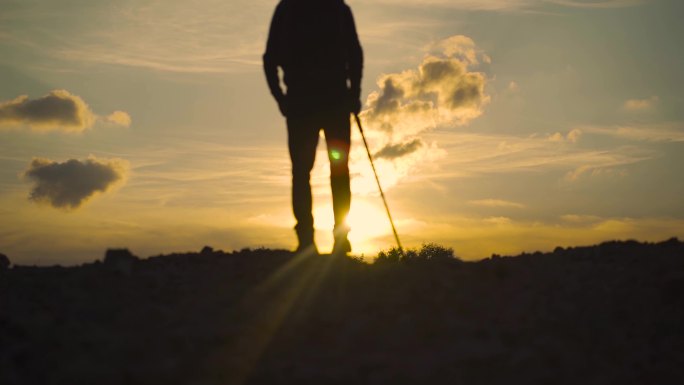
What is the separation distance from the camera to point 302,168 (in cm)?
989

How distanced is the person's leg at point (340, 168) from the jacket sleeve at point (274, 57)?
879mm

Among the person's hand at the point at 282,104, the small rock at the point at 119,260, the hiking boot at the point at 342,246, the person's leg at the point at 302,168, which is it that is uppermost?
the person's hand at the point at 282,104

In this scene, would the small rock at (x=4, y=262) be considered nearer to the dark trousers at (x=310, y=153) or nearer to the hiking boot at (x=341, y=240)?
the dark trousers at (x=310, y=153)

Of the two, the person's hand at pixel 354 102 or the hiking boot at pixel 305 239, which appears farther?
the person's hand at pixel 354 102

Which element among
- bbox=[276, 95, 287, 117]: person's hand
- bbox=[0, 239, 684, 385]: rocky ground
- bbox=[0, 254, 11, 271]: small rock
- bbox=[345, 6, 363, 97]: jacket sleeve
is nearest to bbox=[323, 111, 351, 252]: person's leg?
bbox=[345, 6, 363, 97]: jacket sleeve

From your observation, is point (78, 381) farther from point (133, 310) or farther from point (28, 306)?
point (28, 306)

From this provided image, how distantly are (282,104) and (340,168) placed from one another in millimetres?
1227

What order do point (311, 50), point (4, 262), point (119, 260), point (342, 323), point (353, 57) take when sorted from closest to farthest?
1. point (342, 323)
2. point (119, 260)
3. point (311, 50)
4. point (353, 57)
5. point (4, 262)

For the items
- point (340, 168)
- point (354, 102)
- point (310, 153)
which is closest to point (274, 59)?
point (354, 102)

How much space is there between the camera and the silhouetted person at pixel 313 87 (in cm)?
973

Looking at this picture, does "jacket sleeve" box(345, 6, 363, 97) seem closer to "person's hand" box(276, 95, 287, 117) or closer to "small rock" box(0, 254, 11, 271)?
"person's hand" box(276, 95, 287, 117)

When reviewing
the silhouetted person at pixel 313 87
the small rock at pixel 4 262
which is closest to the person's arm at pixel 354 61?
the silhouetted person at pixel 313 87

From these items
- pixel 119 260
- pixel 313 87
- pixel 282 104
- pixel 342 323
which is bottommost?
pixel 342 323

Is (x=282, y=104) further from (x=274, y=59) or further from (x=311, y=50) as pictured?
(x=311, y=50)
